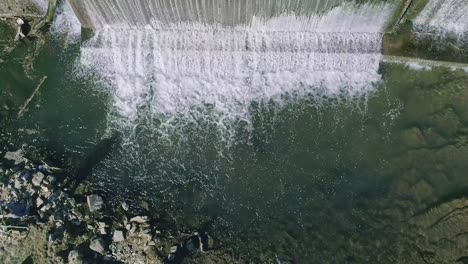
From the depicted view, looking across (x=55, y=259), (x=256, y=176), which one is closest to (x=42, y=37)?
(x=55, y=259)

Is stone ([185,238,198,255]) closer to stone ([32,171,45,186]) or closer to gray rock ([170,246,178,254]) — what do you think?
gray rock ([170,246,178,254])

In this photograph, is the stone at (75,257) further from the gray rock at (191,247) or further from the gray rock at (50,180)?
the gray rock at (191,247)

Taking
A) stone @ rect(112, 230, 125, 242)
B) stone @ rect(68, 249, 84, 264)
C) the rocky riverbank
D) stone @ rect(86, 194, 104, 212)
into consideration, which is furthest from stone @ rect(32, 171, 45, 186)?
stone @ rect(112, 230, 125, 242)

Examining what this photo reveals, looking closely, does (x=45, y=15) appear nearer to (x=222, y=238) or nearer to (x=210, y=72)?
(x=210, y=72)

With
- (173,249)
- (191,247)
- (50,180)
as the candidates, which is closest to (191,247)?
(191,247)

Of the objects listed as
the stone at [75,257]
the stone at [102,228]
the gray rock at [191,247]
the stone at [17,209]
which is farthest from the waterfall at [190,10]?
the stone at [75,257]

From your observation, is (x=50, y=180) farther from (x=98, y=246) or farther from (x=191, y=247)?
(x=191, y=247)
